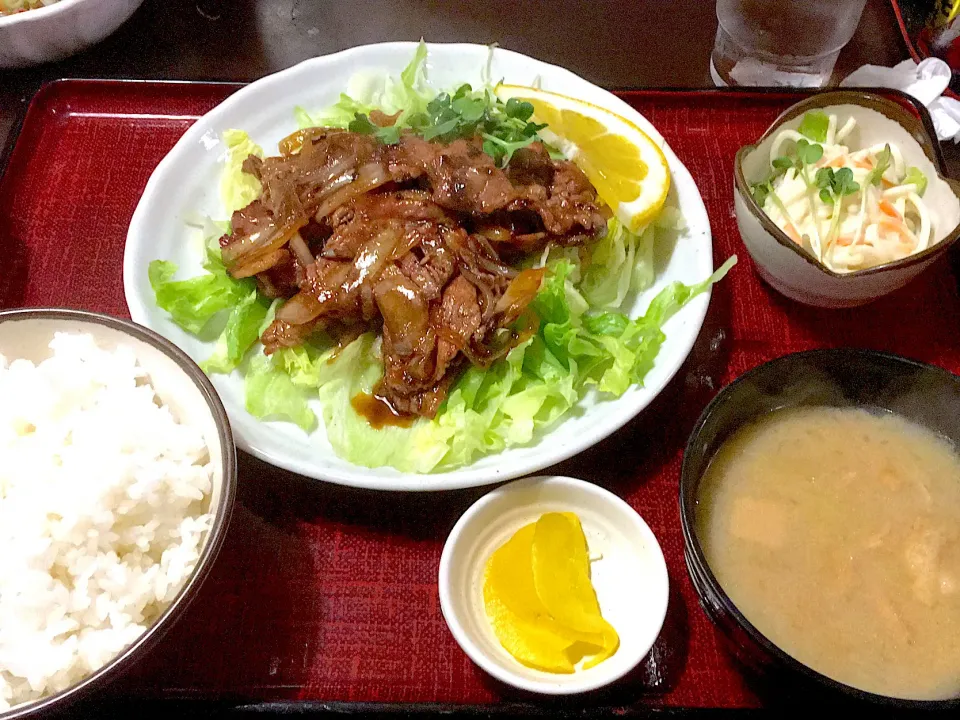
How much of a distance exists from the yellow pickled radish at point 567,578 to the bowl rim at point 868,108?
116cm

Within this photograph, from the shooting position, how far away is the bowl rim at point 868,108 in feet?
7.37

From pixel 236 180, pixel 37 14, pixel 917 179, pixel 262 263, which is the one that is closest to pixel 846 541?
pixel 917 179

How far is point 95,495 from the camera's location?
1696 millimetres

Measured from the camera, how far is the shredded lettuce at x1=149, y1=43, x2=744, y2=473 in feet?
7.24

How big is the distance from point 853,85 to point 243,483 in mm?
3308

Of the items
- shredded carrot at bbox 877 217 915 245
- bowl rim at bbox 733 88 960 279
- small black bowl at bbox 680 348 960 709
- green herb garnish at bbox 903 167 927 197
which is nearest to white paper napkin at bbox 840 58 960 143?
bowl rim at bbox 733 88 960 279

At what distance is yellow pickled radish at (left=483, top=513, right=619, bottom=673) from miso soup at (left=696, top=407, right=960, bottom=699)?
13.9 inches

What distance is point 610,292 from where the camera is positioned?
2566 mm

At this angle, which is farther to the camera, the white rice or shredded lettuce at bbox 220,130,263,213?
shredded lettuce at bbox 220,130,263,213

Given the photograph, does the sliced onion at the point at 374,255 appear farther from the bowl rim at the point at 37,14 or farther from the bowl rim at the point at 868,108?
the bowl rim at the point at 37,14

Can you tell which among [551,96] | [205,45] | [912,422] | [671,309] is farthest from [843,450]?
[205,45]

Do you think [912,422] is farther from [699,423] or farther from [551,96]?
[551,96]

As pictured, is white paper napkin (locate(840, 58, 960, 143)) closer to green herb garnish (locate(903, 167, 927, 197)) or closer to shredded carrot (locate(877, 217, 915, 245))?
green herb garnish (locate(903, 167, 927, 197))

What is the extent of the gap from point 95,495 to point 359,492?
766mm
